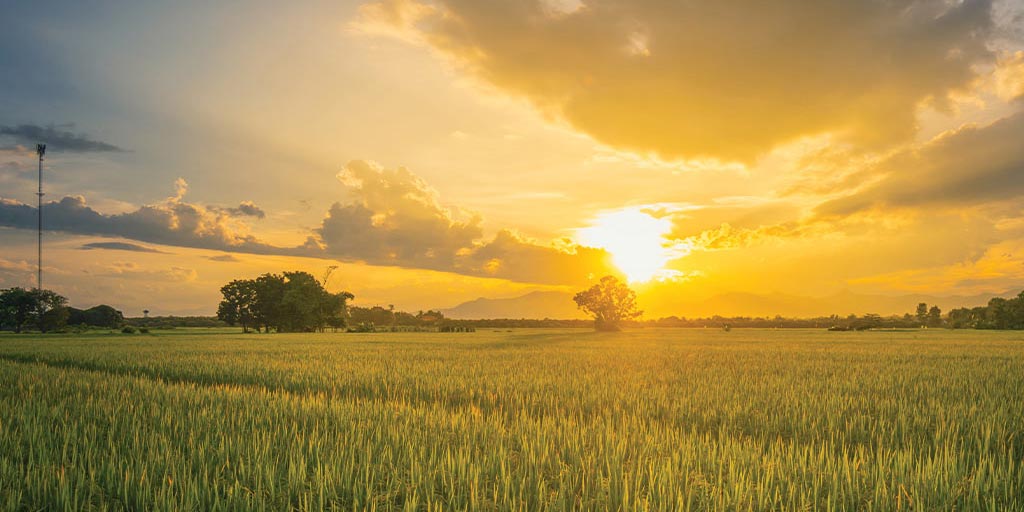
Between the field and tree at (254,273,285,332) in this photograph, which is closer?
the field

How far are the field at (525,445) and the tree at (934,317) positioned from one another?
12095cm

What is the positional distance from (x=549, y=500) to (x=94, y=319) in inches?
5385

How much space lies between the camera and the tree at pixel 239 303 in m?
93.4

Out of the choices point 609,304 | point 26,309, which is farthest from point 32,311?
point 609,304

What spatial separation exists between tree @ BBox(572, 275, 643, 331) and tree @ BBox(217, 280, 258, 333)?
59916mm

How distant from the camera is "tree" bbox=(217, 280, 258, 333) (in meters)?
93.4

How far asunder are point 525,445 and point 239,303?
335ft

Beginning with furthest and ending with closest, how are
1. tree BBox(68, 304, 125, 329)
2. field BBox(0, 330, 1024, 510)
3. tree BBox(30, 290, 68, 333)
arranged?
tree BBox(68, 304, 125, 329) < tree BBox(30, 290, 68, 333) < field BBox(0, 330, 1024, 510)

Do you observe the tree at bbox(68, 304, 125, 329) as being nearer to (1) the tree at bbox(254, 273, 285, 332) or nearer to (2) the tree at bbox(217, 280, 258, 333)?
(2) the tree at bbox(217, 280, 258, 333)

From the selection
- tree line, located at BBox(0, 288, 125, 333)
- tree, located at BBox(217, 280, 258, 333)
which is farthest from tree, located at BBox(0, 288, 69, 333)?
tree, located at BBox(217, 280, 258, 333)

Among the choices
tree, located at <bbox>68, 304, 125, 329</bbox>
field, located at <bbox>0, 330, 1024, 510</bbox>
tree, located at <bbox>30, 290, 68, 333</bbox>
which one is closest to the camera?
field, located at <bbox>0, 330, 1024, 510</bbox>

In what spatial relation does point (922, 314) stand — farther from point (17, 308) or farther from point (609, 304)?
point (17, 308)

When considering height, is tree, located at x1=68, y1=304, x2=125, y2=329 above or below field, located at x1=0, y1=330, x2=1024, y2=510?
below

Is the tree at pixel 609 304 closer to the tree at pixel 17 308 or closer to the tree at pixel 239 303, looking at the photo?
the tree at pixel 239 303
